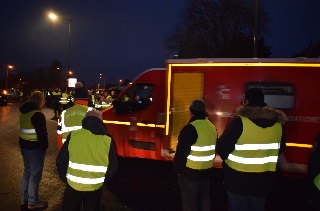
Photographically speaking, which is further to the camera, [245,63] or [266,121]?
[245,63]

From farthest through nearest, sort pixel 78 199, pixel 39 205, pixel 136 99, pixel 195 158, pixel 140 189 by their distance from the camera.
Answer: pixel 136 99
pixel 140 189
pixel 39 205
pixel 195 158
pixel 78 199

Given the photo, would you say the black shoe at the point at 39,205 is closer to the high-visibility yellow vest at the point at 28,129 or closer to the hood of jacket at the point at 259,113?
the high-visibility yellow vest at the point at 28,129

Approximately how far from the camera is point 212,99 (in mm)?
7410

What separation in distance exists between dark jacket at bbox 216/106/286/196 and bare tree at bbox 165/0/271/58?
23889 mm

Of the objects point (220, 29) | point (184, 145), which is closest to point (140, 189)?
point (184, 145)

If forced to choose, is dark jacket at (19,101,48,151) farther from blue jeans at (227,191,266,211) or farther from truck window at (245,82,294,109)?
truck window at (245,82,294,109)

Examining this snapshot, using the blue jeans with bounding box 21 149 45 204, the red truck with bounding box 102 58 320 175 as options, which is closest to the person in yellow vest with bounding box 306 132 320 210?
the red truck with bounding box 102 58 320 175

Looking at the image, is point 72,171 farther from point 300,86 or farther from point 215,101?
point 300,86

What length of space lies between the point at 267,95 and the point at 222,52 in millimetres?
21092

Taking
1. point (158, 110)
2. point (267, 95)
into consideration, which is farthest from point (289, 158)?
point (158, 110)

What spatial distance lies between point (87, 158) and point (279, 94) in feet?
15.5

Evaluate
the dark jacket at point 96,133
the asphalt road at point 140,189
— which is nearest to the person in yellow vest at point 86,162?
the dark jacket at point 96,133

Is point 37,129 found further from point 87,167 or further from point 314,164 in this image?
point 314,164

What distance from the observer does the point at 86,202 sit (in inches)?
145
